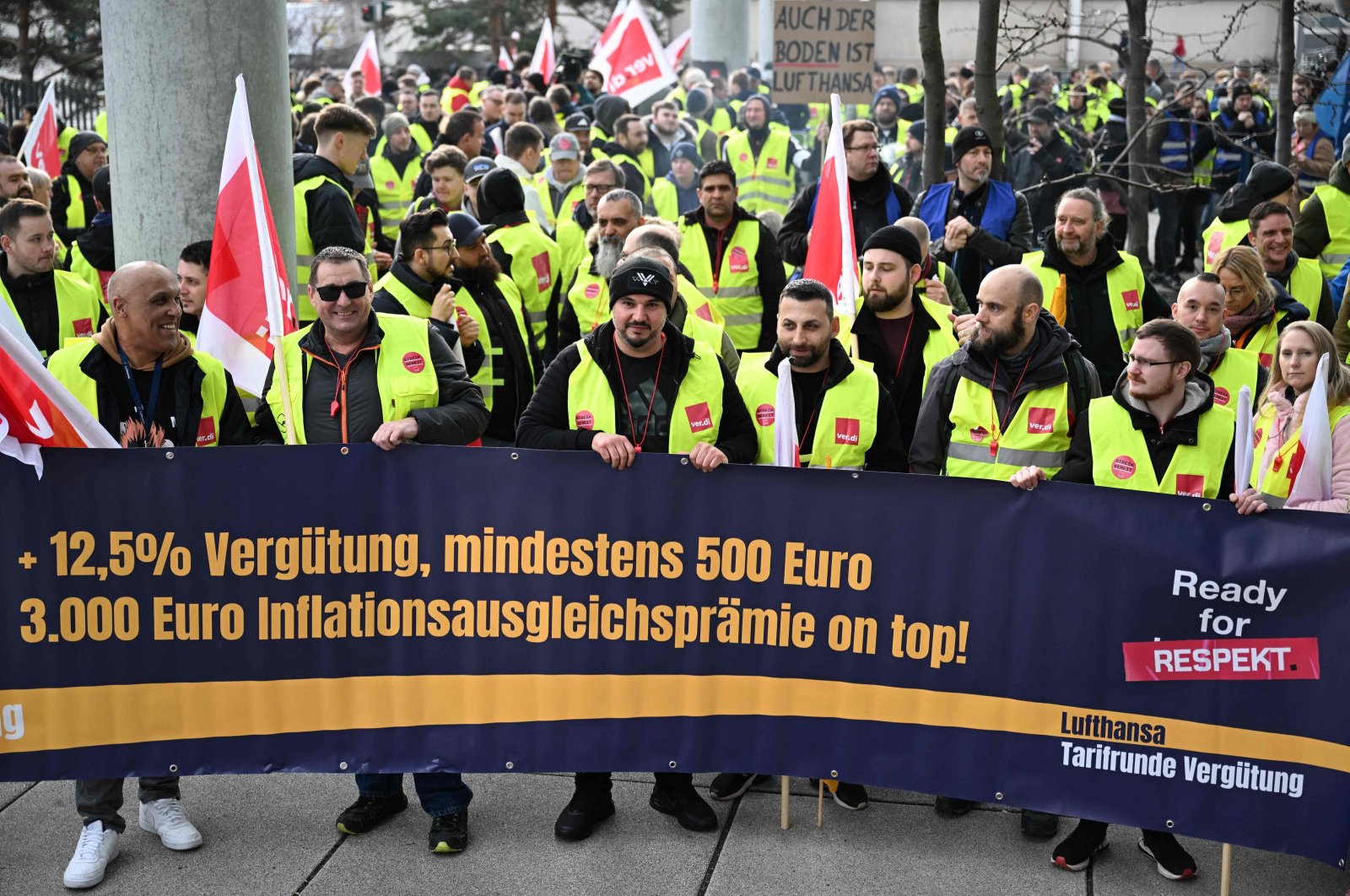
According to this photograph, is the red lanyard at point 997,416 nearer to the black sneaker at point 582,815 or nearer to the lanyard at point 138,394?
the black sneaker at point 582,815

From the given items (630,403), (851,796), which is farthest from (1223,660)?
(630,403)

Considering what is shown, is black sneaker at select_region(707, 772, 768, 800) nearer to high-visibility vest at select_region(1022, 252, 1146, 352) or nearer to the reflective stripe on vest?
high-visibility vest at select_region(1022, 252, 1146, 352)

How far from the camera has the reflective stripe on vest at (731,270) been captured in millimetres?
9219

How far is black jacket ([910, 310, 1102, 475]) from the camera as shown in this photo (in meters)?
5.78

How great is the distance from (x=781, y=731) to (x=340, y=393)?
80.0 inches

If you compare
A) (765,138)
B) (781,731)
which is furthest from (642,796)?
(765,138)

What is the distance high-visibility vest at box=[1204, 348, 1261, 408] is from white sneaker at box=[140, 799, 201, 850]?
472 centimetres

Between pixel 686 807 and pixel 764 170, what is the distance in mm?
11605

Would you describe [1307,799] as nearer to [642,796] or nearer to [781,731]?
[781,731]

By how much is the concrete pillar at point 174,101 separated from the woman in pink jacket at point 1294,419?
504 centimetres

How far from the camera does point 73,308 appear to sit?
25.2ft

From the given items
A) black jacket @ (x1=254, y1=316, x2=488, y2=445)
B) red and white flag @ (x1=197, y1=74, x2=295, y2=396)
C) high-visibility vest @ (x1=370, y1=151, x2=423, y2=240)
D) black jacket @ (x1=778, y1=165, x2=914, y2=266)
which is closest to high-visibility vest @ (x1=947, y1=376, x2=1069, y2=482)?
black jacket @ (x1=254, y1=316, x2=488, y2=445)

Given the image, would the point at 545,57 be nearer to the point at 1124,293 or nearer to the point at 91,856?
the point at 1124,293

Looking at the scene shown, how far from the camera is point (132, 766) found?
17.3 ft
